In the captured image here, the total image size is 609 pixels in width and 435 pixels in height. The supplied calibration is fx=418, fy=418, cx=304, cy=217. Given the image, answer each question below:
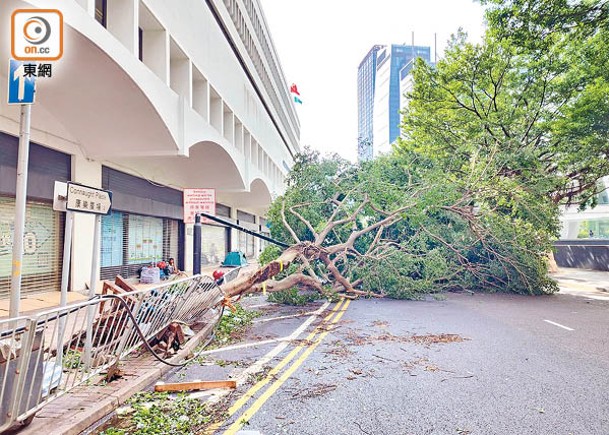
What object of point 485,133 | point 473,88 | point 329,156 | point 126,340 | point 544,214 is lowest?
point 126,340

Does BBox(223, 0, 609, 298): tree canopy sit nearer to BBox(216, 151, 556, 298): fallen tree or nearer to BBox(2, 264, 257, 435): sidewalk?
BBox(216, 151, 556, 298): fallen tree

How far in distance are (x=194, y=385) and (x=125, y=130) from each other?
9895 millimetres

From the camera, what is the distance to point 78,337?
4.64 metres

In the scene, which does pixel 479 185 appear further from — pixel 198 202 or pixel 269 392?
pixel 269 392

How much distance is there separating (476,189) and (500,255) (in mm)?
2419

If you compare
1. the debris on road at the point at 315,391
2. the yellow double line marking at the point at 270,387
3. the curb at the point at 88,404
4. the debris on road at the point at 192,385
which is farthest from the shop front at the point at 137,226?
the debris on road at the point at 315,391

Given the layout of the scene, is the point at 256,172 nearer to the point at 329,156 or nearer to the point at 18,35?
the point at 329,156

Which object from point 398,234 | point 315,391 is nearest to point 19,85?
point 315,391

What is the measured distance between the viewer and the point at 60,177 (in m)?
11.9

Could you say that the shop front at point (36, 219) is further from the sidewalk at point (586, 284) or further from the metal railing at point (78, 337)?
the sidewalk at point (586, 284)

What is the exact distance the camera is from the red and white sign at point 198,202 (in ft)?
34.8

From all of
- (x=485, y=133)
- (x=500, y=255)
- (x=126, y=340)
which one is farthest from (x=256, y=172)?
(x=126, y=340)

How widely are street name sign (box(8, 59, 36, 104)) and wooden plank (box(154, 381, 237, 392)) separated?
3.64m

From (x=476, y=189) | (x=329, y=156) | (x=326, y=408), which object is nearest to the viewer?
(x=326, y=408)
